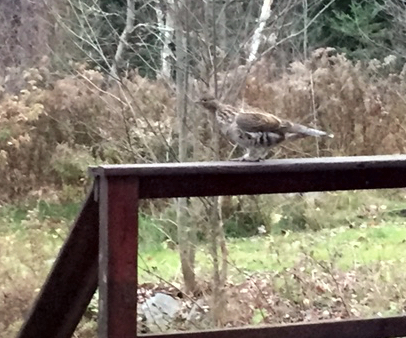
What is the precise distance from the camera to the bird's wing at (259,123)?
8.38 ft

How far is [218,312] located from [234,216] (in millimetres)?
1672

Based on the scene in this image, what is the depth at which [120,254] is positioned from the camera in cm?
180

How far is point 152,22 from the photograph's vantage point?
225 inches

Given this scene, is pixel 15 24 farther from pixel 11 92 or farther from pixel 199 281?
pixel 199 281

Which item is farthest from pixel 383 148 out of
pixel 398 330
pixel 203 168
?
pixel 203 168

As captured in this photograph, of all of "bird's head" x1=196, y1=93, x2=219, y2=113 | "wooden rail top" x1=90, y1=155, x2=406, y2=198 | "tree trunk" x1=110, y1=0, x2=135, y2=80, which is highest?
"tree trunk" x1=110, y1=0, x2=135, y2=80

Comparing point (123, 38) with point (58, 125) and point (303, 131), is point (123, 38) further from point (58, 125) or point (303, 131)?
point (303, 131)

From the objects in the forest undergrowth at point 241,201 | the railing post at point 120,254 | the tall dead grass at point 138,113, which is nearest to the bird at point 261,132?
the railing post at point 120,254

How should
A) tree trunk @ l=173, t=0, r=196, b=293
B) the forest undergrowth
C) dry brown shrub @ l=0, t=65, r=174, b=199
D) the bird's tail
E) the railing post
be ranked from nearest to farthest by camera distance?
1. the railing post
2. the bird's tail
3. tree trunk @ l=173, t=0, r=196, b=293
4. the forest undergrowth
5. dry brown shrub @ l=0, t=65, r=174, b=199

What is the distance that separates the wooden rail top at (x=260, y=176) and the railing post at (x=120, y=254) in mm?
33

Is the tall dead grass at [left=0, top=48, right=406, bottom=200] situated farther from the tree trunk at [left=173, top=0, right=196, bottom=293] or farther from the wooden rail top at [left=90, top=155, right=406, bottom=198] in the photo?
the wooden rail top at [left=90, top=155, right=406, bottom=198]

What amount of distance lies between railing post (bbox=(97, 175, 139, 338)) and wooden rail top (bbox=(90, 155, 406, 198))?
0.11 feet

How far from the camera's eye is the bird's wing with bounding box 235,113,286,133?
255cm

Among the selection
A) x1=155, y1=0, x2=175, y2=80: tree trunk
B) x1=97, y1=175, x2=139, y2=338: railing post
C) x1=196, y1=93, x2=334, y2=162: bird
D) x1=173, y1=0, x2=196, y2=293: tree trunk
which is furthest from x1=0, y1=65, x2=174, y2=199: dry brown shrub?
x1=97, y1=175, x2=139, y2=338: railing post
